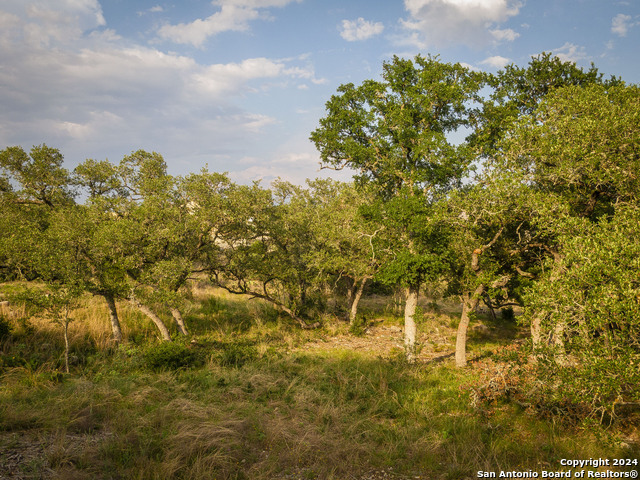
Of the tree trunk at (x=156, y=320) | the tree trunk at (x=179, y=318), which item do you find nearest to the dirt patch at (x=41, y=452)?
the tree trunk at (x=156, y=320)

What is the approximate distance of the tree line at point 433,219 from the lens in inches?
346

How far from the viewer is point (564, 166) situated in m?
12.2

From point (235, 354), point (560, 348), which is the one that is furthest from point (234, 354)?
point (560, 348)

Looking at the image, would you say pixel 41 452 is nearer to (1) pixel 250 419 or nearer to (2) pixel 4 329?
(1) pixel 250 419

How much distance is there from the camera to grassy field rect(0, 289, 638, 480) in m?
6.93

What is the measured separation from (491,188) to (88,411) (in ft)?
50.4

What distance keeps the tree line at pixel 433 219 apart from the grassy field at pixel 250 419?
83.5 inches

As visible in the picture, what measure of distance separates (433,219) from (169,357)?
42.7ft

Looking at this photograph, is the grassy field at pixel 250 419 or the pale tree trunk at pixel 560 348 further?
the pale tree trunk at pixel 560 348

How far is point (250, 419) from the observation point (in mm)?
8898

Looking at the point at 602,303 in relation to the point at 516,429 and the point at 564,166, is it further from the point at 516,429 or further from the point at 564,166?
the point at 564,166

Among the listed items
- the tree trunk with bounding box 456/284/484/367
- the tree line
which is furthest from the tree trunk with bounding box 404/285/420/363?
the tree trunk with bounding box 456/284/484/367

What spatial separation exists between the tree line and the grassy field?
2.12m

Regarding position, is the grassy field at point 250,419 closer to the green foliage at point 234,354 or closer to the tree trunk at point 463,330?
the green foliage at point 234,354
